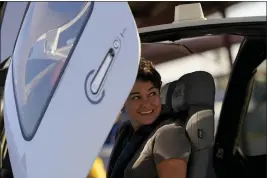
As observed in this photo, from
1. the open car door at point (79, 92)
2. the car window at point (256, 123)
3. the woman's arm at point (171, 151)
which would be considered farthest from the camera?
the car window at point (256, 123)

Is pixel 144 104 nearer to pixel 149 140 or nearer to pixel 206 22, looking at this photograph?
pixel 149 140

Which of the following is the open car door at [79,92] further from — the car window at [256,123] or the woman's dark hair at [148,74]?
the car window at [256,123]

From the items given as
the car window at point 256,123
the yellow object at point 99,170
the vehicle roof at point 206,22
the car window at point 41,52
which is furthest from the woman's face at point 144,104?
the car window at point 256,123

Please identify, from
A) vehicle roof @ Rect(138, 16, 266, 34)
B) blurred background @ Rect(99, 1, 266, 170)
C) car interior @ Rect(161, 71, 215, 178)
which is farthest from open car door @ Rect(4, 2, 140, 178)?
vehicle roof @ Rect(138, 16, 266, 34)

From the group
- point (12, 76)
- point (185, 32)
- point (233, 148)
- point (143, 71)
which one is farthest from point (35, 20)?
point (233, 148)

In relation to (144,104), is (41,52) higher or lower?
higher

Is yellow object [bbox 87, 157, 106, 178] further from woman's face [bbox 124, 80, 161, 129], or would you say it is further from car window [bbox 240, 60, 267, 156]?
car window [bbox 240, 60, 267, 156]

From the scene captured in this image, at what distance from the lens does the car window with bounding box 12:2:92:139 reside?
63.1 inches

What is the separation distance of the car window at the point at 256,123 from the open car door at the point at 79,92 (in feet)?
5.39

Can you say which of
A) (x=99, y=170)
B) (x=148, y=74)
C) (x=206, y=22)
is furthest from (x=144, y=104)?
(x=206, y=22)

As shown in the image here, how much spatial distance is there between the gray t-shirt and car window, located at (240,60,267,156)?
124 cm

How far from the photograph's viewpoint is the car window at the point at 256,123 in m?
3.15

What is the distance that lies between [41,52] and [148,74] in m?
0.45

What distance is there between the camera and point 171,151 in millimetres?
1851
